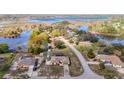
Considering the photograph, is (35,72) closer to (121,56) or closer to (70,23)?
(70,23)

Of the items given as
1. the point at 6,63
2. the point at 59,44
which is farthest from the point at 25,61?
the point at 59,44

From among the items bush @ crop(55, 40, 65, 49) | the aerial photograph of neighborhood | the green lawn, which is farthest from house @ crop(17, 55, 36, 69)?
bush @ crop(55, 40, 65, 49)

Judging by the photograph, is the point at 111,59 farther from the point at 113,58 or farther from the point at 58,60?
the point at 58,60

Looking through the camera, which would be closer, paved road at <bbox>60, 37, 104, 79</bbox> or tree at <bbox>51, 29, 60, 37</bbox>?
paved road at <bbox>60, 37, 104, 79</bbox>

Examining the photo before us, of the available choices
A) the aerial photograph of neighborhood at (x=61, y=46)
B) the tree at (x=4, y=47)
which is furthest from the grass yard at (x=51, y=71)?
the tree at (x=4, y=47)

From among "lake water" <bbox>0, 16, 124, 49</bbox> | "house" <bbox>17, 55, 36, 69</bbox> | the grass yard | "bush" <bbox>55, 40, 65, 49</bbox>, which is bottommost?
the grass yard

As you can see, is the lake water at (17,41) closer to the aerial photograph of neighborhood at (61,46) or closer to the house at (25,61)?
the aerial photograph of neighborhood at (61,46)

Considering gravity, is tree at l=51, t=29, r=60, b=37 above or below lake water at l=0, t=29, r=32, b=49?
above

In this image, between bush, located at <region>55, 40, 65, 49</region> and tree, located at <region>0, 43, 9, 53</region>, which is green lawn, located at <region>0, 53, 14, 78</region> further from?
bush, located at <region>55, 40, 65, 49</region>
